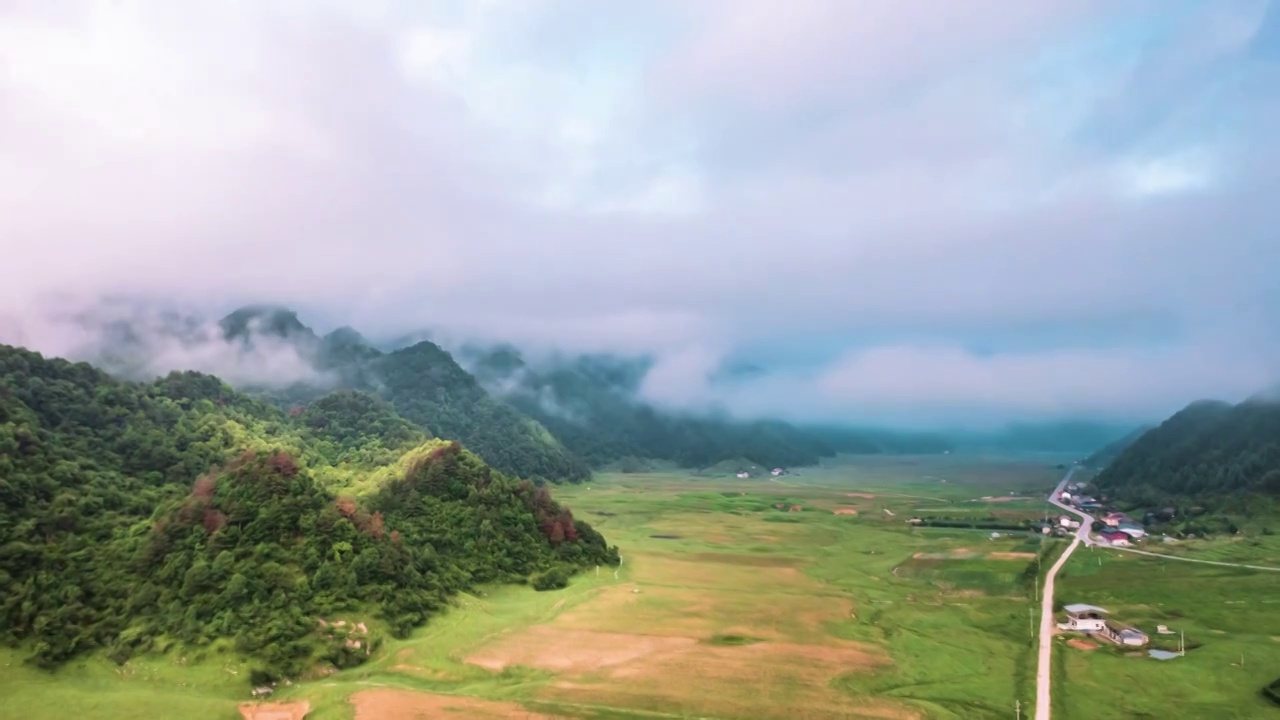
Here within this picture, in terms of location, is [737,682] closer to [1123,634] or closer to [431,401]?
[1123,634]

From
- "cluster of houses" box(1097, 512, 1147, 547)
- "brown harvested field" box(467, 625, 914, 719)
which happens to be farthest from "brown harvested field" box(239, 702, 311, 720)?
"cluster of houses" box(1097, 512, 1147, 547)

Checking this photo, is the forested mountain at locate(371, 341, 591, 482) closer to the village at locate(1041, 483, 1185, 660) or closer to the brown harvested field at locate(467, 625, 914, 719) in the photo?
the village at locate(1041, 483, 1185, 660)

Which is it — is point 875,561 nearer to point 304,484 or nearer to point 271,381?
point 304,484

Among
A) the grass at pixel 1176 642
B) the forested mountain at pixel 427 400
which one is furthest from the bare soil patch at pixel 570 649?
the forested mountain at pixel 427 400

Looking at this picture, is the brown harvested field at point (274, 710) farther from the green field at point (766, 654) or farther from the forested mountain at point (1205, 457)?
the forested mountain at point (1205, 457)

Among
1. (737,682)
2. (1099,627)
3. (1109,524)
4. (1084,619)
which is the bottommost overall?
(737,682)

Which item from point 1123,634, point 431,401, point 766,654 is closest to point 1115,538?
point 1123,634
